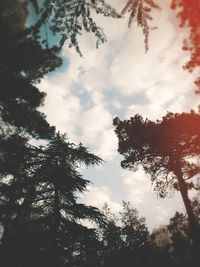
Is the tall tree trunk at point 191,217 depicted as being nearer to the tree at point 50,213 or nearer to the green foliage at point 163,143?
the green foliage at point 163,143

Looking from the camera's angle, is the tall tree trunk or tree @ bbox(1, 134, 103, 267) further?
the tall tree trunk

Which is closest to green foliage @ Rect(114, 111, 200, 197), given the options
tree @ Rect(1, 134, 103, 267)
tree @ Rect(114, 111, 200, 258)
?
tree @ Rect(114, 111, 200, 258)

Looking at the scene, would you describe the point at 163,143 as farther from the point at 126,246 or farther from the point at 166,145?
the point at 126,246

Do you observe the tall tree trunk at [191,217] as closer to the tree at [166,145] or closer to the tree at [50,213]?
the tree at [166,145]

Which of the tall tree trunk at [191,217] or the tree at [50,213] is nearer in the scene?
the tree at [50,213]

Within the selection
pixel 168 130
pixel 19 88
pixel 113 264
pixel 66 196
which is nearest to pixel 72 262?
pixel 66 196

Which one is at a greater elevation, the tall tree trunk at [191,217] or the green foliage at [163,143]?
the green foliage at [163,143]

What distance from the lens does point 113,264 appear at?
20438mm

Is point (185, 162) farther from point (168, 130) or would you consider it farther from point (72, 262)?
point (72, 262)

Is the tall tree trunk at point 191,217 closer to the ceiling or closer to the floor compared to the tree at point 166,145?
closer to the floor

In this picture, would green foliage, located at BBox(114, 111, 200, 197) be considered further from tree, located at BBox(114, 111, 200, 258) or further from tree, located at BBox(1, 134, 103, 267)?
tree, located at BBox(1, 134, 103, 267)

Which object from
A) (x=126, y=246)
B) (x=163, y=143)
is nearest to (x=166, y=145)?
(x=163, y=143)

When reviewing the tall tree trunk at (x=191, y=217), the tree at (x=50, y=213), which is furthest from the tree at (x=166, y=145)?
the tree at (x=50, y=213)

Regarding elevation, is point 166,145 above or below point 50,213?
above
